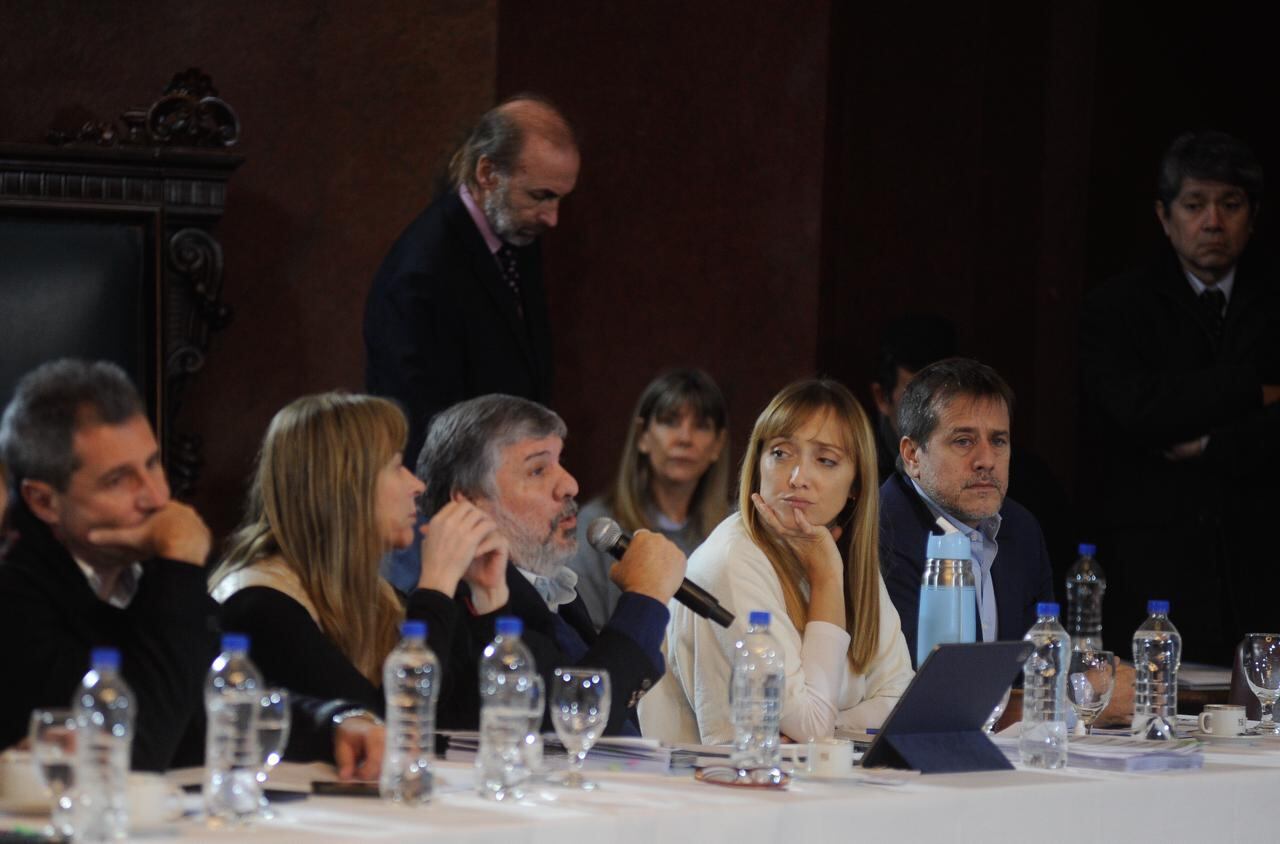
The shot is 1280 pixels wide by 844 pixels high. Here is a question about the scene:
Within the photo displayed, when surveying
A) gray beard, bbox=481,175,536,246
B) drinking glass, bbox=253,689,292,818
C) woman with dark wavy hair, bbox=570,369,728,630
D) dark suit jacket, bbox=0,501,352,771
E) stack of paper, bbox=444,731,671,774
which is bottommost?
stack of paper, bbox=444,731,671,774

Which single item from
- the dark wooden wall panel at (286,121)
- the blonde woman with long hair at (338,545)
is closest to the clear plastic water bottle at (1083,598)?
the dark wooden wall panel at (286,121)

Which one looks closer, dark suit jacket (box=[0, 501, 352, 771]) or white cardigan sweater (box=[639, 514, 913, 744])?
dark suit jacket (box=[0, 501, 352, 771])

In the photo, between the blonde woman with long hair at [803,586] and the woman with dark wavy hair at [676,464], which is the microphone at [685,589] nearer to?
the blonde woman with long hair at [803,586]

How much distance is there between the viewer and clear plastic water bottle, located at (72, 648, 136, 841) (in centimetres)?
199

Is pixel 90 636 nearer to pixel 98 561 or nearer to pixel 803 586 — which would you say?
pixel 98 561

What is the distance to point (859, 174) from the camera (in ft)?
18.4

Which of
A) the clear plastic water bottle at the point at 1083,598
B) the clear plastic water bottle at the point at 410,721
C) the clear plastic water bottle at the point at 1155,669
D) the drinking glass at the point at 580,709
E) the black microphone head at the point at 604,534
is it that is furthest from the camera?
the clear plastic water bottle at the point at 1083,598

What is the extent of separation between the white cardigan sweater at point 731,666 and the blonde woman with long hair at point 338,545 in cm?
62

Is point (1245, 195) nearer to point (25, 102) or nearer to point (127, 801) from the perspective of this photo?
point (25, 102)

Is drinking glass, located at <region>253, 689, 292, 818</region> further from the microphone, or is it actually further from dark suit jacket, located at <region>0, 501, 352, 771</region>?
the microphone

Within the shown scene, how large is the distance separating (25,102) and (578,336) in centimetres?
164

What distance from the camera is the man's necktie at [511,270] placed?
470 cm

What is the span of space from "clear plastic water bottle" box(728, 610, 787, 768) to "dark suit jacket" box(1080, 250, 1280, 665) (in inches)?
95.7

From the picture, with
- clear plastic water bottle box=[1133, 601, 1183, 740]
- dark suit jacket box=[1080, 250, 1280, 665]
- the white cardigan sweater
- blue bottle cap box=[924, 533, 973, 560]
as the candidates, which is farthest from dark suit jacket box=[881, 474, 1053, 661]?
dark suit jacket box=[1080, 250, 1280, 665]
